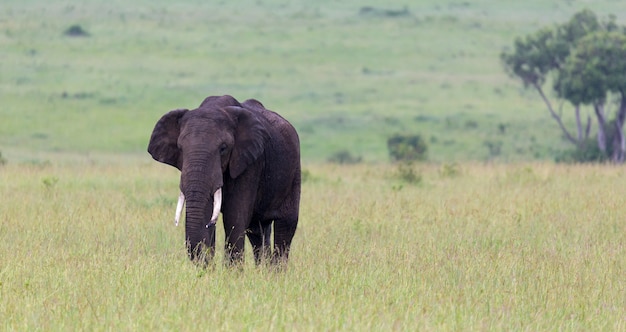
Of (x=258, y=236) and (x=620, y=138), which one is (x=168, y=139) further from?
(x=620, y=138)

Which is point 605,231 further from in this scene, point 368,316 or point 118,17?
point 118,17

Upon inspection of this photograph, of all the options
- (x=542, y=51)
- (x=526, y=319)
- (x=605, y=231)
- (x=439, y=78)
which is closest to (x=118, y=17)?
(x=439, y=78)

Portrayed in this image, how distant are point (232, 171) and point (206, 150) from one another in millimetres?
370

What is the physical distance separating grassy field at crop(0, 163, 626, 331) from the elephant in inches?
10.8

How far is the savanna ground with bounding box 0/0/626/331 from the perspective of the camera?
7.71 metres

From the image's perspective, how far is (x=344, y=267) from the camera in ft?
30.4

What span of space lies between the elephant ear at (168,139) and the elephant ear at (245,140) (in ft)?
1.35

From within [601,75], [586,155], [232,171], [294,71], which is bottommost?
[294,71]

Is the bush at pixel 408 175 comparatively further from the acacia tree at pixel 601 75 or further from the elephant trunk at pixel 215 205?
the acacia tree at pixel 601 75

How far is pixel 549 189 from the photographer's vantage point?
1745 centimetres

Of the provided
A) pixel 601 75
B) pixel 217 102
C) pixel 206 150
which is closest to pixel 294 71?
pixel 601 75

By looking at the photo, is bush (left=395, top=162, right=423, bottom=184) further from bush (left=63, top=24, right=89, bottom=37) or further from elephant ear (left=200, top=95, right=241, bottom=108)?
bush (left=63, top=24, right=89, bottom=37)

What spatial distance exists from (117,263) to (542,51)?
3120 centimetres

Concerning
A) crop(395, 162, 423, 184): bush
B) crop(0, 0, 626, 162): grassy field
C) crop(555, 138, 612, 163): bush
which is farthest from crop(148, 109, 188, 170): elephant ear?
crop(0, 0, 626, 162): grassy field
